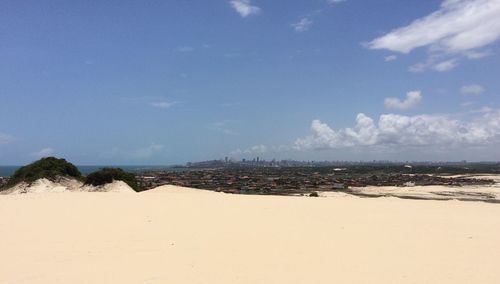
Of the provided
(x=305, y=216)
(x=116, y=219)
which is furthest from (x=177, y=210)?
(x=305, y=216)

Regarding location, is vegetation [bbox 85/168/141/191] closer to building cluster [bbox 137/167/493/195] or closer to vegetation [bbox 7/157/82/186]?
vegetation [bbox 7/157/82/186]

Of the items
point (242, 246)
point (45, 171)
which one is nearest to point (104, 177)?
point (45, 171)

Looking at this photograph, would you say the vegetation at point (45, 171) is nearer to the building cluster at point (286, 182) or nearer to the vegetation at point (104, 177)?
the vegetation at point (104, 177)

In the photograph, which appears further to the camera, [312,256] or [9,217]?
[9,217]

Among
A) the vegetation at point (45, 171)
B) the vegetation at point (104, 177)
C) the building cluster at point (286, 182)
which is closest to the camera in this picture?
the vegetation at point (45, 171)

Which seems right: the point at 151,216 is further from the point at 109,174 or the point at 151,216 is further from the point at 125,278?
the point at 109,174

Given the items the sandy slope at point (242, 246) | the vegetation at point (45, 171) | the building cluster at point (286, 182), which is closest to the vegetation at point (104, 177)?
the vegetation at point (45, 171)

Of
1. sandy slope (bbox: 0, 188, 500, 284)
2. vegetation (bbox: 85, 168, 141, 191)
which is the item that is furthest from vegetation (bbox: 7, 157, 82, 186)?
sandy slope (bbox: 0, 188, 500, 284)
